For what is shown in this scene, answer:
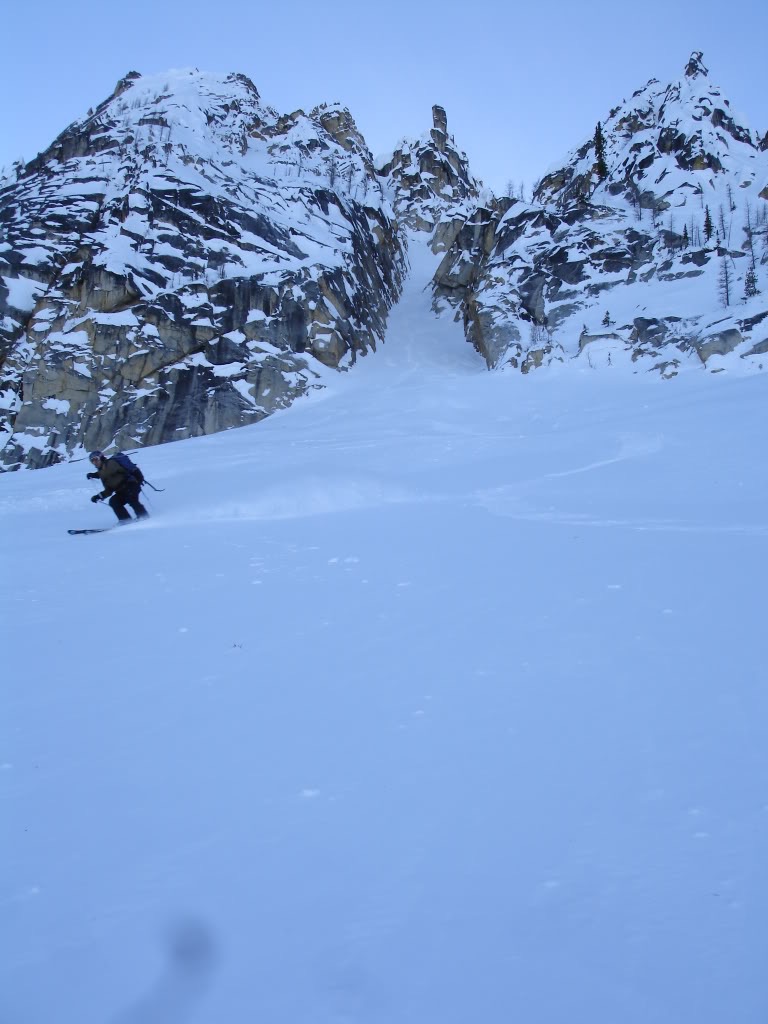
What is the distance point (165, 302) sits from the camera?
33156mm

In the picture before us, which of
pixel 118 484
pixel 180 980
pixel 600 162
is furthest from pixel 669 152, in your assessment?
pixel 180 980

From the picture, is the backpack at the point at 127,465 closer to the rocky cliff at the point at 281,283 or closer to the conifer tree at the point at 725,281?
the rocky cliff at the point at 281,283

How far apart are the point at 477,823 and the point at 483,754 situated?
1.56 ft

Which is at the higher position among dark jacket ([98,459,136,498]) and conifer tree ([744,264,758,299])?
conifer tree ([744,264,758,299])

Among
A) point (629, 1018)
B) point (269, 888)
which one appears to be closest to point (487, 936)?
point (629, 1018)

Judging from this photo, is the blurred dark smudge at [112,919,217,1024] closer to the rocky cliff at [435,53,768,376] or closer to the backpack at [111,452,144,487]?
the backpack at [111,452,144,487]

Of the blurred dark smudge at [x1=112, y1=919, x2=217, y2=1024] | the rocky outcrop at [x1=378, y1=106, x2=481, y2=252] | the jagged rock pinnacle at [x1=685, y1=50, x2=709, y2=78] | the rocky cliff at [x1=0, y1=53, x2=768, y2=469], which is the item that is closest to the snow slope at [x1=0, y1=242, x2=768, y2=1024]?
the blurred dark smudge at [x1=112, y1=919, x2=217, y2=1024]

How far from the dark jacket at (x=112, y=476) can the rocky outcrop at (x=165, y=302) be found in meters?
21.4

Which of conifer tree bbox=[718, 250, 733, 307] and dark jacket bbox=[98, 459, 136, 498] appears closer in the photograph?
dark jacket bbox=[98, 459, 136, 498]

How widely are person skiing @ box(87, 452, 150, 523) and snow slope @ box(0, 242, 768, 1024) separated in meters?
3.06

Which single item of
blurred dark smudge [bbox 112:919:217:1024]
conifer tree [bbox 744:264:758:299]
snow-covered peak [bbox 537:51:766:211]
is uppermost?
snow-covered peak [bbox 537:51:766:211]

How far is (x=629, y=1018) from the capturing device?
1640 millimetres

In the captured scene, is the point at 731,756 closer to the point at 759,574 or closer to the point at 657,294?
the point at 759,574

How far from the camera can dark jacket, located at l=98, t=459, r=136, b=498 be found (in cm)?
982
